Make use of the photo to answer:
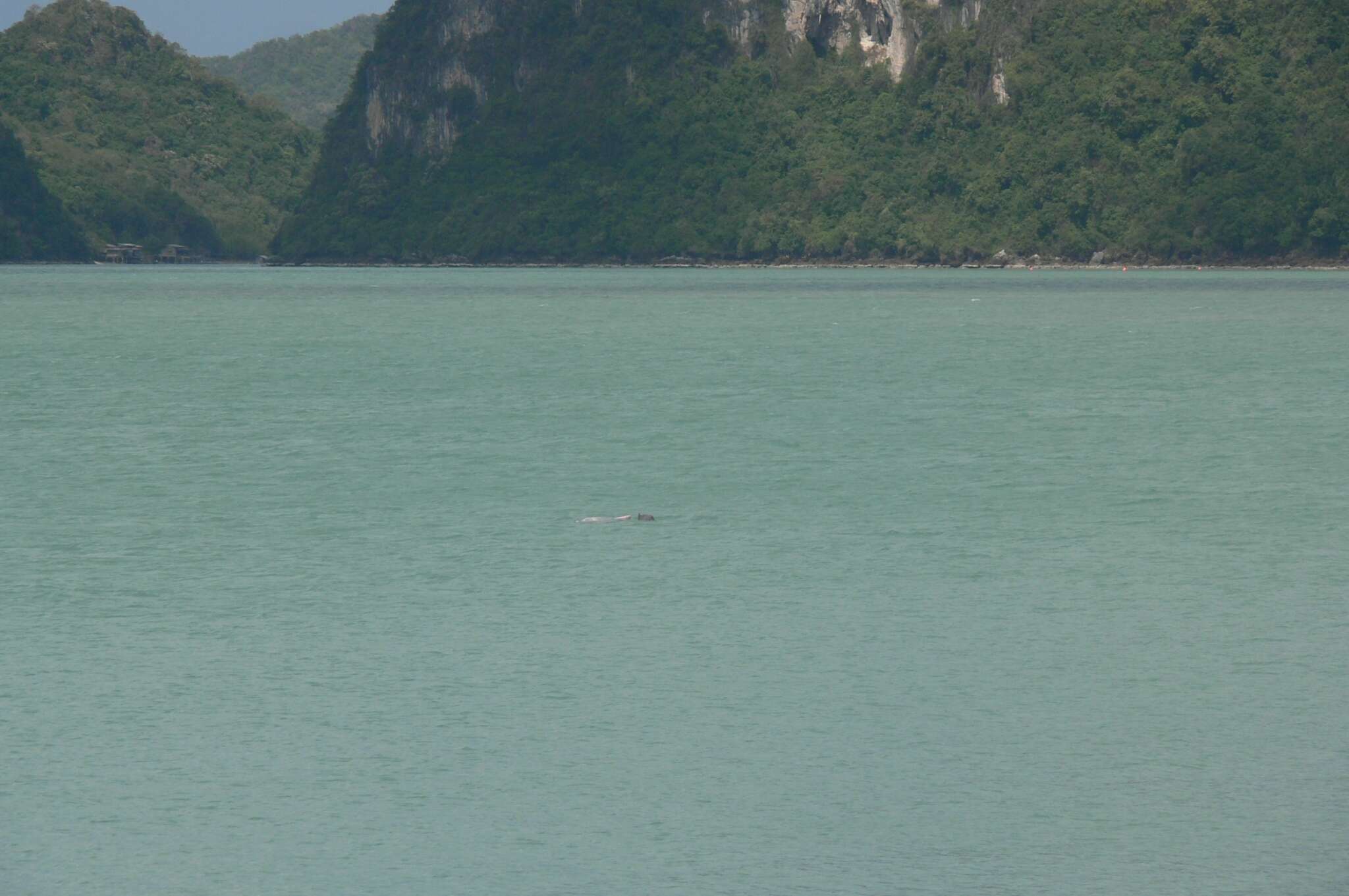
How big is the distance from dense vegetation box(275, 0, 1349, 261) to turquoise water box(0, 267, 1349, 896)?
328 feet

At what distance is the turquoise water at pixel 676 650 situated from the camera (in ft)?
30.5

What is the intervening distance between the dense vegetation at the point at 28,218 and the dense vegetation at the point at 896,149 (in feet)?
65.5

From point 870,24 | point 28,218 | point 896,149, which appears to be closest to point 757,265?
point 896,149

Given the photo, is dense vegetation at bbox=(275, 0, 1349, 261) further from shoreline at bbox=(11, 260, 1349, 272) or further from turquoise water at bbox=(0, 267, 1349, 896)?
turquoise water at bbox=(0, 267, 1349, 896)

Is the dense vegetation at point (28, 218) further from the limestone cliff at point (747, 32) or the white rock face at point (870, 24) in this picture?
the white rock face at point (870, 24)

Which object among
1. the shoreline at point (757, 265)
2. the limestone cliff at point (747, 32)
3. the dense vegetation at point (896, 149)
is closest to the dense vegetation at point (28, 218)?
the shoreline at point (757, 265)

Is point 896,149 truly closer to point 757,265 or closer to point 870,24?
point 757,265

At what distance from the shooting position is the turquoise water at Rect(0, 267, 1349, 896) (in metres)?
9.30

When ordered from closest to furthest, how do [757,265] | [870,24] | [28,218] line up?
[757,265] → [28,218] → [870,24]

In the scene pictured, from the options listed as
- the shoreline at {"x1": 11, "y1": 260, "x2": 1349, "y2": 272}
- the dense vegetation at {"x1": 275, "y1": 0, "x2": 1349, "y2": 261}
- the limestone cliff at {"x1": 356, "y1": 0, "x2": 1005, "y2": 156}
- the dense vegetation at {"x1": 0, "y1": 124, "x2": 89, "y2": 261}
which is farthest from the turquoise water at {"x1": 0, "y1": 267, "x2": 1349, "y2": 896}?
the dense vegetation at {"x1": 0, "y1": 124, "x2": 89, "y2": 261}

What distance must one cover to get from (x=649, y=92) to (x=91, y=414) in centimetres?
15567

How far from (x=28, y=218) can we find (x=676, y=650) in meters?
169

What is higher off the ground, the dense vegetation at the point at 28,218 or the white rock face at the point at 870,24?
the white rock face at the point at 870,24

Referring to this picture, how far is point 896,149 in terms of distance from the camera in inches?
6526
